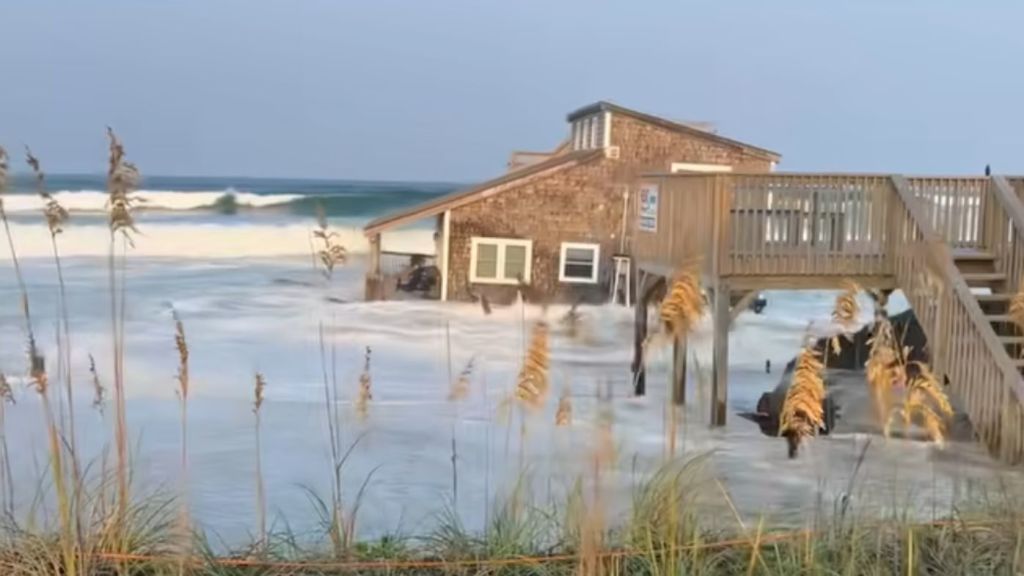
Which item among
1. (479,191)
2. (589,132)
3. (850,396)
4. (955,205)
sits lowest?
(850,396)

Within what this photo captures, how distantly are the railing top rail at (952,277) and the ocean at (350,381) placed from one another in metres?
0.52

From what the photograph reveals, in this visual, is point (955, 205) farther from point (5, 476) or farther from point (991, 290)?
point (5, 476)

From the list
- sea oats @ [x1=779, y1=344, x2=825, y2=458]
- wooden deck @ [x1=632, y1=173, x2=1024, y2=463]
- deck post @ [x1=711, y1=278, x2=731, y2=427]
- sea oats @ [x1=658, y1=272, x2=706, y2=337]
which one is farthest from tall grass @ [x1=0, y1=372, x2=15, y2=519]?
deck post @ [x1=711, y1=278, x2=731, y2=427]

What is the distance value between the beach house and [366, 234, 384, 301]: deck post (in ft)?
0.29

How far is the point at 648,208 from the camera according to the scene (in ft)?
33.6

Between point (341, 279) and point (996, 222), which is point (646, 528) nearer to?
point (996, 222)

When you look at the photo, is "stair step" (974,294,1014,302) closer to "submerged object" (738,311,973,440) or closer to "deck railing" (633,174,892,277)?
"submerged object" (738,311,973,440)

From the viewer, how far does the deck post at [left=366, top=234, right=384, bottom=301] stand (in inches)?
778

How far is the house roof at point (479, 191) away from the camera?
17.1 metres

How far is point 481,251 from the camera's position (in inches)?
733

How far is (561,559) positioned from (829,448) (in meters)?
4.06

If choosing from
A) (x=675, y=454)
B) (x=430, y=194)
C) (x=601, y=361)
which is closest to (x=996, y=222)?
(x=601, y=361)

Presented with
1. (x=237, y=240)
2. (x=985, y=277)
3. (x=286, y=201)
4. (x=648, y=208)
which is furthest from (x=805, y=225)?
(x=237, y=240)

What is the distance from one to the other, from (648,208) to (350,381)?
3670mm
